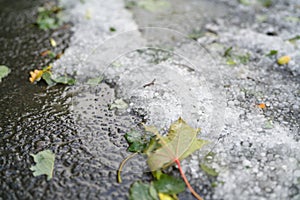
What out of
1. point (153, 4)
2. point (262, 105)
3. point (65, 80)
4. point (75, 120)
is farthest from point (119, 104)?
point (153, 4)

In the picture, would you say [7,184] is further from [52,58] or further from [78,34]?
[78,34]

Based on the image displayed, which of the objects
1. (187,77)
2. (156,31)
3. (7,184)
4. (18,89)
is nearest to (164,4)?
(156,31)

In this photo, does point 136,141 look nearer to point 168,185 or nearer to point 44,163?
point 168,185

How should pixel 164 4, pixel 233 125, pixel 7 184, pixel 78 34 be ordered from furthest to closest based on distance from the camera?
pixel 164 4, pixel 78 34, pixel 233 125, pixel 7 184

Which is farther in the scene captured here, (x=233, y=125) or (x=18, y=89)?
(x=18, y=89)

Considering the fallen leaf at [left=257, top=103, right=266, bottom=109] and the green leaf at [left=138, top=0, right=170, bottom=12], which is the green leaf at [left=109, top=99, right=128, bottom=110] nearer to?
the fallen leaf at [left=257, top=103, right=266, bottom=109]

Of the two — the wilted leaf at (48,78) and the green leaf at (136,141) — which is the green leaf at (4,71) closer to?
the wilted leaf at (48,78)
